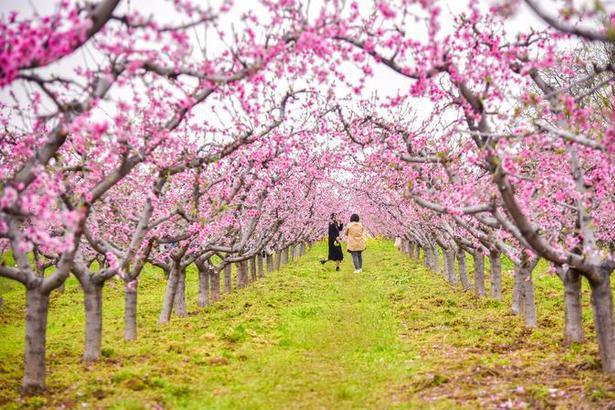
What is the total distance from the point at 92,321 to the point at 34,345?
2409 mm

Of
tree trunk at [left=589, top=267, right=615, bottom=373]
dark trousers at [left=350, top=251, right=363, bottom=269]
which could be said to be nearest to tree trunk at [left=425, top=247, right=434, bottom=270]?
dark trousers at [left=350, top=251, right=363, bottom=269]

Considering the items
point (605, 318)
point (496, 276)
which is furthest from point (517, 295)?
point (605, 318)

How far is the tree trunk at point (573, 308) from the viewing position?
1216cm

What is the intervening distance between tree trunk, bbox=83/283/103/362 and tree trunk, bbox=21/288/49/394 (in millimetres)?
2227

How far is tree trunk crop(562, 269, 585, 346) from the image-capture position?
12156 millimetres

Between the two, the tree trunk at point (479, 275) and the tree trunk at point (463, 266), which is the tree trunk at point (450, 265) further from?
the tree trunk at point (479, 275)

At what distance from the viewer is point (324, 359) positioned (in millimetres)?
12523

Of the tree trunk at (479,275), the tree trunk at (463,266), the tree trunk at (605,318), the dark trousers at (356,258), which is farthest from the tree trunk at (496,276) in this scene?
the dark trousers at (356,258)

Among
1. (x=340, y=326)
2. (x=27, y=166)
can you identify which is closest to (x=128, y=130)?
(x=27, y=166)

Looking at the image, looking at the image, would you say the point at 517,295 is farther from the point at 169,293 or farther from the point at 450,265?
the point at 169,293

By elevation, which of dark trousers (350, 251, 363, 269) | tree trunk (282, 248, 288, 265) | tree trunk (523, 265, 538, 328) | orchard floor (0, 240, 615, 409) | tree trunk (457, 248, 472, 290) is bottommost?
orchard floor (0, 240, 615, 409)

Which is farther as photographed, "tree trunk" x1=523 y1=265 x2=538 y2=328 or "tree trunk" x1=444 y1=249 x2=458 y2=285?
"tree trunk" x1=444 y1=249 x2=458 y2=285

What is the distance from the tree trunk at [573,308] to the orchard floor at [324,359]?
307 millimetres

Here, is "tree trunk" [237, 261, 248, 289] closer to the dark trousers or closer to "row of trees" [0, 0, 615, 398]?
the dark trousers
